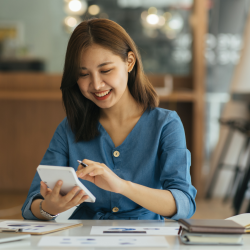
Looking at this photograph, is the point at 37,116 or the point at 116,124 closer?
the point at 116,124

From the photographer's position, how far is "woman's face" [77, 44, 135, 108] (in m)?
1.23

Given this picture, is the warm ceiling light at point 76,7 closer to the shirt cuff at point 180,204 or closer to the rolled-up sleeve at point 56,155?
the rolled-up sleeve at point 56,155

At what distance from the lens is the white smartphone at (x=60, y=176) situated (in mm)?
944

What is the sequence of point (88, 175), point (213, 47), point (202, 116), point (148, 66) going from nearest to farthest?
1. point (88, 175)
2. point (202, 116)
3. point (148, 66)
4. point (213, 47)

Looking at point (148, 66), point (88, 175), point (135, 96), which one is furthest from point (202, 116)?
point (88, 175)

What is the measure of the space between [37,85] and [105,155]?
2.92m

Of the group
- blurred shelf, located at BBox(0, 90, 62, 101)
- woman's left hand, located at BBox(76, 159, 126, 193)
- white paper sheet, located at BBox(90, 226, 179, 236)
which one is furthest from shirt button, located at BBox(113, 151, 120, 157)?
blurred shelf, located at BBox(0, 90, 62, 101)

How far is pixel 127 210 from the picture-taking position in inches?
50.6

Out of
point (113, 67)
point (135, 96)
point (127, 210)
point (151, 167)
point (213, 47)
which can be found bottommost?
point (127, 210)

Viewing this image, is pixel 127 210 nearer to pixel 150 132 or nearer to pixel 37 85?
pixel 150 132

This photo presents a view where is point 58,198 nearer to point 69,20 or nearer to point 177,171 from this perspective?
point 177,171

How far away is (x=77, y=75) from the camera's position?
1.24 m

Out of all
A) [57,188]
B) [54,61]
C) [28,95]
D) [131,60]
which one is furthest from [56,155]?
[54,61]

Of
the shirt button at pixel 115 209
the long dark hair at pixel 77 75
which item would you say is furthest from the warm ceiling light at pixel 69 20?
the shirt button at pixel 115 209
